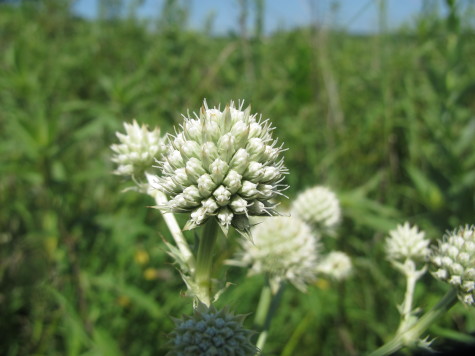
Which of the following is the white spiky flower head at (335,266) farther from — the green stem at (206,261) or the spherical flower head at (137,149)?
the spherical flower head at (137,149)

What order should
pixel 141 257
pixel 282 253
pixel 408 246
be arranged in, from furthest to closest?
pixel 141 257, pixel 282 253, pixel 408 246

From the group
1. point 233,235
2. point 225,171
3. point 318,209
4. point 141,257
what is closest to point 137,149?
point 225,171

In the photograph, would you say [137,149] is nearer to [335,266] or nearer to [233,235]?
[335,266]

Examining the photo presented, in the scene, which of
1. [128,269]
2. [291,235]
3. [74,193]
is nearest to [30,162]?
[74,193]

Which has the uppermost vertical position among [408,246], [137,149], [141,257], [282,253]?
[137,149]

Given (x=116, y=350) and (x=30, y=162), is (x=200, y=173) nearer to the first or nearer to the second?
(x=116, y=350)

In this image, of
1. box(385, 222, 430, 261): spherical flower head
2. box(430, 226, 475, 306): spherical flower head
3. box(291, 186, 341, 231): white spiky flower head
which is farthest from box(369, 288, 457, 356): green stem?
box(291, 186, 341, 231): white spiky flower head

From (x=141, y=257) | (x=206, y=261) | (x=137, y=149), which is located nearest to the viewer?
(x=206, y=261)
